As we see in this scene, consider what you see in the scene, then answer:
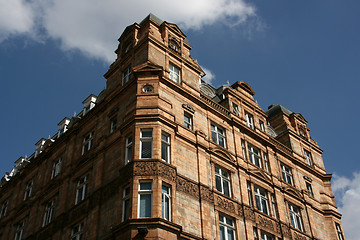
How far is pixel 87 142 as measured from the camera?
30203 mm

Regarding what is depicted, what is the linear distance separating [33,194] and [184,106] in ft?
47.2

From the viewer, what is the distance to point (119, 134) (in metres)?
25.9

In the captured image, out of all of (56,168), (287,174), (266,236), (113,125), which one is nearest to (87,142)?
(113,125)

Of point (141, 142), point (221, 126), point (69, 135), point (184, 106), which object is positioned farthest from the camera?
point (69, 135)

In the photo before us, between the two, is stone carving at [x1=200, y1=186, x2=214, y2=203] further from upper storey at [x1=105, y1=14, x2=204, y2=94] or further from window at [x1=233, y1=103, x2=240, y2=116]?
window at [x1=233, y1=103, x2=240, y2=116]

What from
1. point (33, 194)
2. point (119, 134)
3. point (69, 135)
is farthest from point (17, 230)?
point (119, 134)

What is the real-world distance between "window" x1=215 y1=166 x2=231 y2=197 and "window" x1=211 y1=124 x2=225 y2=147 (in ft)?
7.84

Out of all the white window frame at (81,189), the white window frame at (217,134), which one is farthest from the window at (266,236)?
Result: the white window frame at (81,189)

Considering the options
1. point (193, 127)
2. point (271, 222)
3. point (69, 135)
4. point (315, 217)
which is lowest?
point (271, 222)

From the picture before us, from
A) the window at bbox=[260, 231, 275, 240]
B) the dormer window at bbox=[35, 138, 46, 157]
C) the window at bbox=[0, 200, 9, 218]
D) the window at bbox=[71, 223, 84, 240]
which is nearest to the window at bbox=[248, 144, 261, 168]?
the window at bbox=[260, 231, 275, 240]

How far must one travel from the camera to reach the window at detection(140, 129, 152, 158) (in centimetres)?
2316

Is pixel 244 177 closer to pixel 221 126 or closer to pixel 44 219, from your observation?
pixel 221 126

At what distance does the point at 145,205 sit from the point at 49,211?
11587mm

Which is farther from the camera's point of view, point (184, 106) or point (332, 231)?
point (332, 231)
